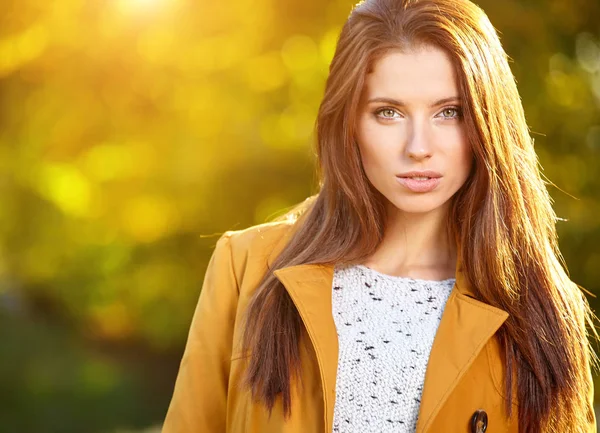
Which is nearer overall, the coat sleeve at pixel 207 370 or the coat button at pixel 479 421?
the coat button at pixel 479 421

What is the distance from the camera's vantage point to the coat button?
2.02 m

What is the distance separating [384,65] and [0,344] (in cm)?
401

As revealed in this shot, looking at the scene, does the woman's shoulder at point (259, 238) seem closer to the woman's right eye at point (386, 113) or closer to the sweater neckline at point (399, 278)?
the sweater neckline at point (399, 278)

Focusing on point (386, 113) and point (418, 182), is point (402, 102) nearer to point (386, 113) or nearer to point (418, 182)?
point (386, 113)

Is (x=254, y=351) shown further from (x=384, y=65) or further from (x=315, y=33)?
(x=315, y=33)

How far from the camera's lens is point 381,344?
206cm

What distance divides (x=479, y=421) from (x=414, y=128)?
72 centimetres

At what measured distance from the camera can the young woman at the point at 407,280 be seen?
200cm

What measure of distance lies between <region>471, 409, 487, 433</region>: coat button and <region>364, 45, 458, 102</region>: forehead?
2.50ft

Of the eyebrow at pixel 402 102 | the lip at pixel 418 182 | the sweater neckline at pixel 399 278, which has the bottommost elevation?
the sweater neckline at pixel 399 278

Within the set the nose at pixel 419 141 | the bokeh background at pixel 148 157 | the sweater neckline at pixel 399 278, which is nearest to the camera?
the nose at pixel 419 141

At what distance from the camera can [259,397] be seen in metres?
2.04

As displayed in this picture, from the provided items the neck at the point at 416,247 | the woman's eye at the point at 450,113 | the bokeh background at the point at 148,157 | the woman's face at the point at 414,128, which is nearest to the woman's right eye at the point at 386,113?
the woman's face at the point at 414,128

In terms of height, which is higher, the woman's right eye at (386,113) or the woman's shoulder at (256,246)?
the woman's right eye at (386,113)
